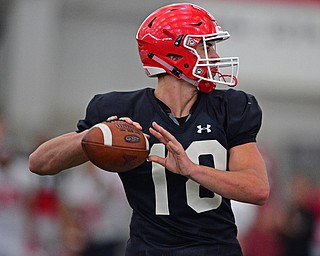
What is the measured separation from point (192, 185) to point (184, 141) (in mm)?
183

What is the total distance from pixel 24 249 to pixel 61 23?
266 inches

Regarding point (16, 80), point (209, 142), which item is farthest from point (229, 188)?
point (16, 80)

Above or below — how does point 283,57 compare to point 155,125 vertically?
below

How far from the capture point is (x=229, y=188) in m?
3.76

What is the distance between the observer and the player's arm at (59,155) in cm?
395

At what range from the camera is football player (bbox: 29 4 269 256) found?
3900mm

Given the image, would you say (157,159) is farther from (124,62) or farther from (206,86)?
(124,62)

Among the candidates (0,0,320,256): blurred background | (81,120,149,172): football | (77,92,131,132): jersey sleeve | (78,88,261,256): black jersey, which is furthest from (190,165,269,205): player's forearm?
(0,0,320,256): blurred background

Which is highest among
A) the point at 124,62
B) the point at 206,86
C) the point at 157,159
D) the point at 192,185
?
the point at 206,86

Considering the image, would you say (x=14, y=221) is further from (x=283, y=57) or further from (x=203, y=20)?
(x=283, y=57)

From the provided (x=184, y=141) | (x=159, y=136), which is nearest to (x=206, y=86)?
(x=184, y=141)

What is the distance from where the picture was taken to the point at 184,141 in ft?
12.8

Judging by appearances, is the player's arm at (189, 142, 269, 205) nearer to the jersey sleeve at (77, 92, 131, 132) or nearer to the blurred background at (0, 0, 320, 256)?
the jersey sleeve at (77, 92, 131, 132)

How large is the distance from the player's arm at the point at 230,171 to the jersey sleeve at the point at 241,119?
4 cm
